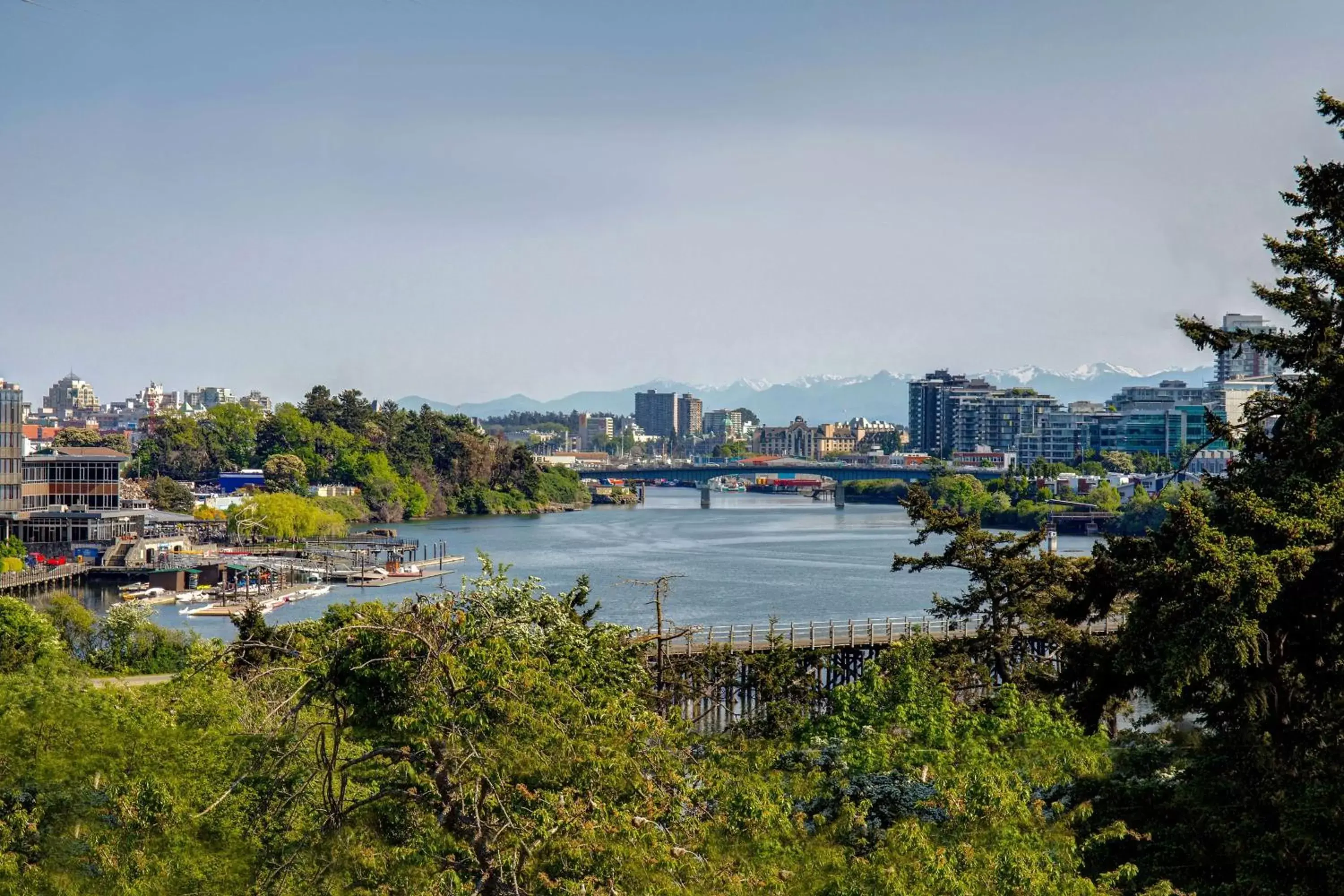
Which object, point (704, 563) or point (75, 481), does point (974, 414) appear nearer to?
point (704, 563)

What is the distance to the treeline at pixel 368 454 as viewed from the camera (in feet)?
206

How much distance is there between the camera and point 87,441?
218ft

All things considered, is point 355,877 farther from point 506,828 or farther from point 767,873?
point 767,873

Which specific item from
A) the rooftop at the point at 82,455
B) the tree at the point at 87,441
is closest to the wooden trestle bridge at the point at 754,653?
the rooftop at the point at 82,455

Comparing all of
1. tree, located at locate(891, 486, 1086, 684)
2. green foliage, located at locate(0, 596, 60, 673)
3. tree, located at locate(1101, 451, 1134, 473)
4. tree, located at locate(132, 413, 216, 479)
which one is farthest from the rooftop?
tree, located at locate(1101, 451, 1134, 473)

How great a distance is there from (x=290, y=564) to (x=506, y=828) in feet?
113

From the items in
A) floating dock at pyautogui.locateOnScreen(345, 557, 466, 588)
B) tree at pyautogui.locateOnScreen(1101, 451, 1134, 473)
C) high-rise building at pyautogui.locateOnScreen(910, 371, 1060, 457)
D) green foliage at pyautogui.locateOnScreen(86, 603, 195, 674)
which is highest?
high-rise building at pyautogui.locateOnScreen(910, 371, 1060, 457)

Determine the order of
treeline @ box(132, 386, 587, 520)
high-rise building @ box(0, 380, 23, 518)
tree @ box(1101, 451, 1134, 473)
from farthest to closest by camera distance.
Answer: tree @ box(1101, 451, 1134, 473) < treeline @ box(132, 386, 587, 520) < high-rise building @ box(0, 380, 23, 518)

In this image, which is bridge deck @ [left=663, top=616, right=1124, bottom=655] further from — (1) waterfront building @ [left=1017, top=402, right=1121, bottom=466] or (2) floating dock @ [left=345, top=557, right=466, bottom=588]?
(1) waterfront building @ [left=1017, top=402, right=1121, bottom=466]

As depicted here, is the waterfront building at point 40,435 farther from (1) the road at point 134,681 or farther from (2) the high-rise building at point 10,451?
(1) the road at point 134,681

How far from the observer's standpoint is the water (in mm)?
28016

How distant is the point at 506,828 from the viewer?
561 cm

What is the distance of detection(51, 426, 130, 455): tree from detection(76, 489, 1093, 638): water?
1833cm

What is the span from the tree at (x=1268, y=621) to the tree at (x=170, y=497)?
47153 mm
